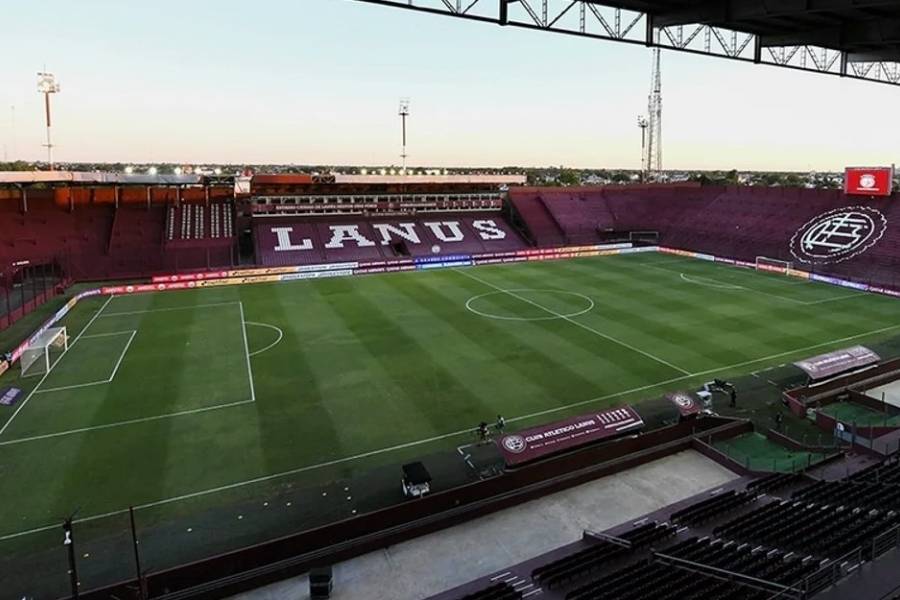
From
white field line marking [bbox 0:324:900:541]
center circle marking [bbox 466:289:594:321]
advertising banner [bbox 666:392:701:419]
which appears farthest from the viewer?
center circle marking [bbox 466:289:594:321]

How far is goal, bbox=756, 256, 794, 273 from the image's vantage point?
45.4 meters

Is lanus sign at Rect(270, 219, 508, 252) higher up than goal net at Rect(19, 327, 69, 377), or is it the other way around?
lanus sign at Rect(270, 219, 508, 252)

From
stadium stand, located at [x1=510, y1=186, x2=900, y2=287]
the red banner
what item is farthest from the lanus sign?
the red banner

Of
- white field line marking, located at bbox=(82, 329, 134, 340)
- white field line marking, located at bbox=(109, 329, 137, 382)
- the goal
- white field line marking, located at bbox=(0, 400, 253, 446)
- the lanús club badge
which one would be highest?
the lanús club badge

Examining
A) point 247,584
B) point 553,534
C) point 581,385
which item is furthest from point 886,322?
point 247,584

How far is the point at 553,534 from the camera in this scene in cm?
1357

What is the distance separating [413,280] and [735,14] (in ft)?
109

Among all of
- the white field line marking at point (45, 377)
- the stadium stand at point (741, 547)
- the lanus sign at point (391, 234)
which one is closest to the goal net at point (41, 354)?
the white field line marking at point (45, 377)

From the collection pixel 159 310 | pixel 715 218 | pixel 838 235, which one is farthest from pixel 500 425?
pixel 715 218

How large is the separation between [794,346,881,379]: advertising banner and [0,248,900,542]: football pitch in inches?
100

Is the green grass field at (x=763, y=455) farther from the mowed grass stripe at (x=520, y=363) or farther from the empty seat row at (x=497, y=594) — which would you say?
the empty seat row at (x=497, y=594)

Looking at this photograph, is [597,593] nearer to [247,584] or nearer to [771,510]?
[771,510]

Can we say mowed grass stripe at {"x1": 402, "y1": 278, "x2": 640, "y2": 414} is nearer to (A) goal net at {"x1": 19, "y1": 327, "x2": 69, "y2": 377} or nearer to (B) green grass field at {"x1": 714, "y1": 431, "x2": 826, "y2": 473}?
(B) green grass field at {"x1": 714, "y1": 431, "x2": 826, "y2": 473}

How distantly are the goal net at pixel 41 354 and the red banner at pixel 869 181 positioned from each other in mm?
58552
